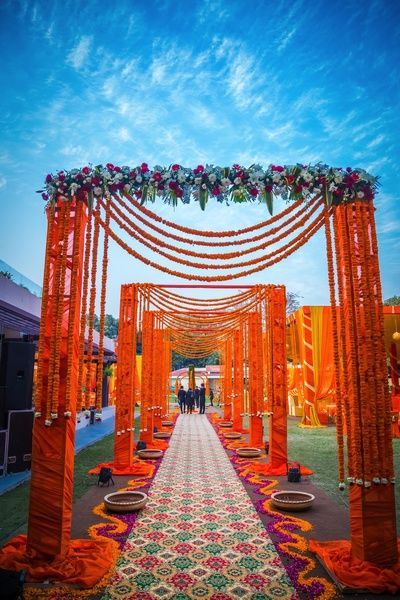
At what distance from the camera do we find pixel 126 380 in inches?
259

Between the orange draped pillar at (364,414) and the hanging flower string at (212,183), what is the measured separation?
0.74 feet

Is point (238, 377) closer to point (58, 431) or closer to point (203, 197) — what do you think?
point (203, 197)

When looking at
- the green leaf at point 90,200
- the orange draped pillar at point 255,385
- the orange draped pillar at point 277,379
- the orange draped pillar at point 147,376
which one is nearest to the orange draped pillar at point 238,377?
the orange draped pillar at point 255,385

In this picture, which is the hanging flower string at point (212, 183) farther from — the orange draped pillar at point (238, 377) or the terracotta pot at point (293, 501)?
the orange draped pillar at point (238, 377)

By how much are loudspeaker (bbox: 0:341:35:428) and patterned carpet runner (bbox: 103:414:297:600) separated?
2.74 metres

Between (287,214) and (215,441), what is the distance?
7304 mm

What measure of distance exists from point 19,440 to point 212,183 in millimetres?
5310

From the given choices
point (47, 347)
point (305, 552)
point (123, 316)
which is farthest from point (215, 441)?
point (47, 347)

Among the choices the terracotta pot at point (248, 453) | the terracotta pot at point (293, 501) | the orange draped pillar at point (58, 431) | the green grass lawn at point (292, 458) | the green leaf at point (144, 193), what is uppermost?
the green leaf at point (144, 193)

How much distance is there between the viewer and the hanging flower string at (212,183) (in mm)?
3434

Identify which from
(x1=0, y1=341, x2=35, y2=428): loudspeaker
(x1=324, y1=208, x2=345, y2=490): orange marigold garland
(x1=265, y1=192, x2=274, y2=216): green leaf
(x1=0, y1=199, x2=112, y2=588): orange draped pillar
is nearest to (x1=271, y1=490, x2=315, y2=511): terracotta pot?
(x1=324, y1=208, x2=345, y2=490): orange marigold garland

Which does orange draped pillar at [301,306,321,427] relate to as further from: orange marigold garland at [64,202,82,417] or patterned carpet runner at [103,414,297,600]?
orange marigold garland at [64,202,82,417]

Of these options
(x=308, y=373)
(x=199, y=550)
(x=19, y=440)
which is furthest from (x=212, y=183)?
(x=308, y=373)

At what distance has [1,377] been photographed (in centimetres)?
657
